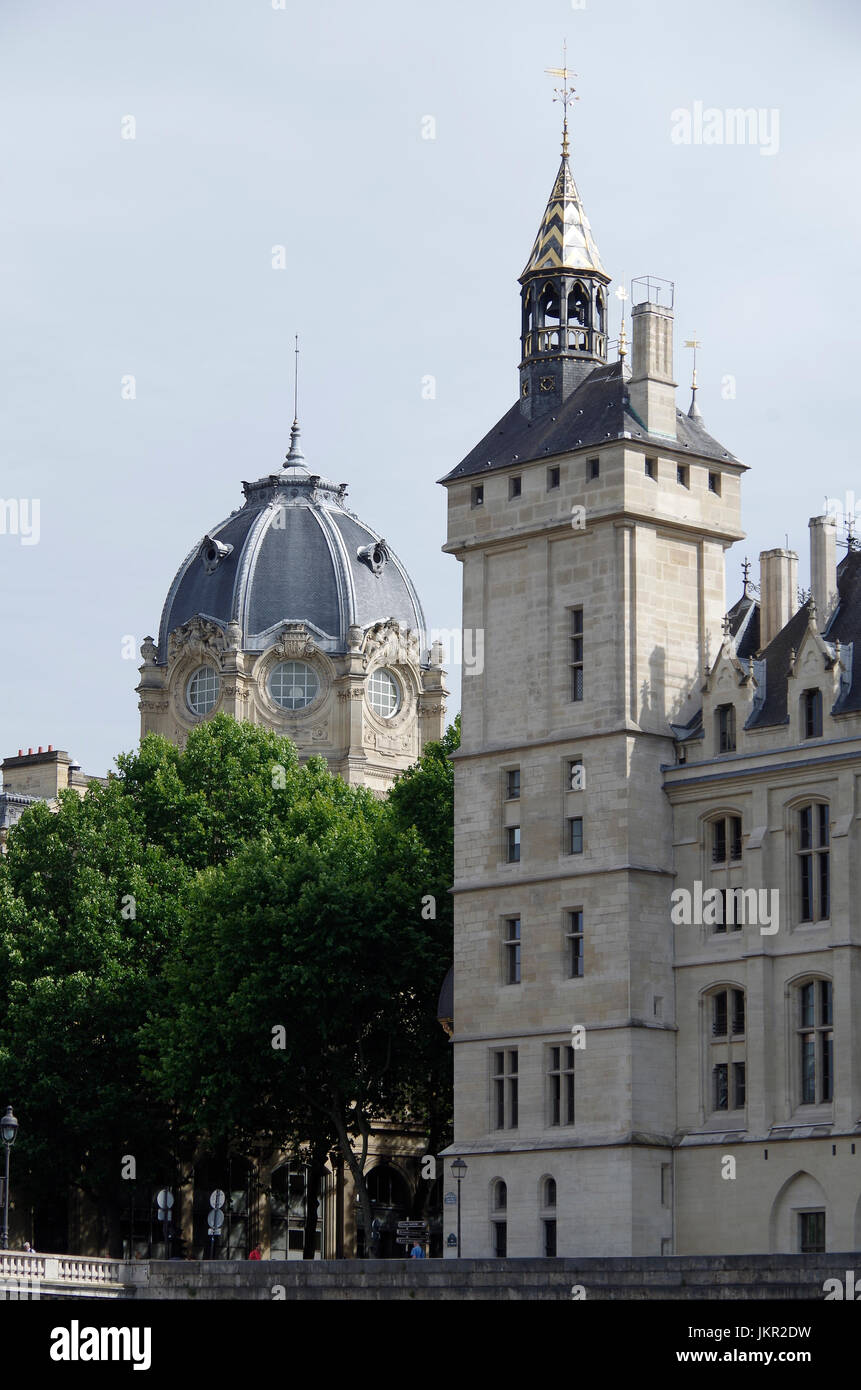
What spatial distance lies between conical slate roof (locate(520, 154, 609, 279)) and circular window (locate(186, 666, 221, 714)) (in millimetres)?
49506

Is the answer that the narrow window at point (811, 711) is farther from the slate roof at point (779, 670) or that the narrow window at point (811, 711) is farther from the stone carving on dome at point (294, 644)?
the stone carving on dome at point (294, 644)

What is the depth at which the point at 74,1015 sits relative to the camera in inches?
3947

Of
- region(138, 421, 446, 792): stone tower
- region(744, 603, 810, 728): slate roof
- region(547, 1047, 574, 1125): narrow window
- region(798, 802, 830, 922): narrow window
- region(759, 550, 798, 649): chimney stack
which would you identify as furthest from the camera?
region(138, 421, 446, 792): stone tower

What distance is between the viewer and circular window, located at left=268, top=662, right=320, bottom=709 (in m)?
138

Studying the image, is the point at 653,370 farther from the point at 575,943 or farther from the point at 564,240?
the point at 575,943

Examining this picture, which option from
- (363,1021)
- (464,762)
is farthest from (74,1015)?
(464,762)

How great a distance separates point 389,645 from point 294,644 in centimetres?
411

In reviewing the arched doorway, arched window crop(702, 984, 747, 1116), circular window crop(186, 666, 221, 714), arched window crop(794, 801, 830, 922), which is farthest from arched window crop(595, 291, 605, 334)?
circular window crop(186, 666, 221, 714)

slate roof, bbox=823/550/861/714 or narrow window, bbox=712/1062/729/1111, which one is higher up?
slate roof, bbox=823/550/861/714


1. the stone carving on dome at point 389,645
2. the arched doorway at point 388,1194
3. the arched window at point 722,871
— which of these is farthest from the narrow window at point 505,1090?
the stone carving on dome at point 389,645

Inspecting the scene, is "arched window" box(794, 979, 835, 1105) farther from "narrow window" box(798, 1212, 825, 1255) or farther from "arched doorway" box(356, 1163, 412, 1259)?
"arched doorway" box(356, 1163, 412, 1259)

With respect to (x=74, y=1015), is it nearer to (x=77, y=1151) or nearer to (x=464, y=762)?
(x=77, y=1151)
